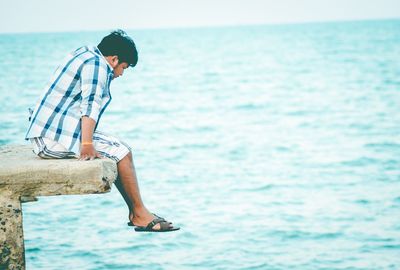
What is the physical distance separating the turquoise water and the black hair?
9398 millimetres

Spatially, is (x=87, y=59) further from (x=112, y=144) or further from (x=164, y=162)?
(x=164, y=162)

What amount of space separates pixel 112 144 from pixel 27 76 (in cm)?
5785

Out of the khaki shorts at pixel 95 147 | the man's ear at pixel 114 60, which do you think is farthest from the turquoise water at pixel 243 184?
the man's ear at pixel 114 60

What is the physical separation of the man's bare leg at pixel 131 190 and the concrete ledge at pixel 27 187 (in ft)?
1.44

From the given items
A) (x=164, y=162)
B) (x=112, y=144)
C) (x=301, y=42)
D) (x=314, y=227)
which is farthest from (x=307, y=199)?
(x=301, y=42)

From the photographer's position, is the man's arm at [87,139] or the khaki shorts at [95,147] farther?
the khaki shorts at [95,147]

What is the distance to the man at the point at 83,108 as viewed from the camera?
14.1ft

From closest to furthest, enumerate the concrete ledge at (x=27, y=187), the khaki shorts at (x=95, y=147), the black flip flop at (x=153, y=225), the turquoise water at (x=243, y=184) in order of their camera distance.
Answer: the concrete ledge at (x=27, y=187) < the khaki shorts at (x=95, y=147) < the black flip flop at (x=153, y=225) < the turquoise water at (x=243, y=184)

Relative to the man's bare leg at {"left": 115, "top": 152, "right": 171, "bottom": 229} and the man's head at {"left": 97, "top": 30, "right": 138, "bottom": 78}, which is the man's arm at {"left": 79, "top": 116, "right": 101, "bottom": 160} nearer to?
the man's bare leg at {"left": 115, "top": 152, "right": 171, "bottom": 229}

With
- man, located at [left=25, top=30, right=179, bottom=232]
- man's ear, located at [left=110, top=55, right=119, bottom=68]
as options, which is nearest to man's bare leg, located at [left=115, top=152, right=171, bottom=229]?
man, located at [left=25, top=30, right=179, bottom=232]

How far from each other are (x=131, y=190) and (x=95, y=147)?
34cm

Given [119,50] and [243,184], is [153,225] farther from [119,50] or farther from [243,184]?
[243,184]

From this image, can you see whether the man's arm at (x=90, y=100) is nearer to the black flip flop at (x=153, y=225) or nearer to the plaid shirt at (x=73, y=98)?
the plaid shirt at (x=73, y=98)

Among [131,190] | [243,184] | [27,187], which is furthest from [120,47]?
[243,184]
